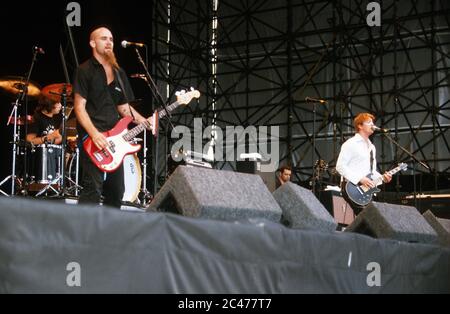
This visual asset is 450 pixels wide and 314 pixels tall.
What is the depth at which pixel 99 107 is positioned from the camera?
531 cm

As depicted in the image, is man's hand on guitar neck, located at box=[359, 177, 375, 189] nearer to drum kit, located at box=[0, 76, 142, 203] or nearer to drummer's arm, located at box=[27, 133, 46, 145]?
drum kit, located at box=[0, 76, 142, 203]

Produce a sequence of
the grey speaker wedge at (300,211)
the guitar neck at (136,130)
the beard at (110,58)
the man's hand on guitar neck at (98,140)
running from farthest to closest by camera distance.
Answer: the guitar neck at (136,130) < the beard at (110,58) < the man's hand on guitar neck at (98,140) < the grey speaker wedge at (300,211)

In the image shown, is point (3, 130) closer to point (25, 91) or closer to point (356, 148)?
point (25, 91)

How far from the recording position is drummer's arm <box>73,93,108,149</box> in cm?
506

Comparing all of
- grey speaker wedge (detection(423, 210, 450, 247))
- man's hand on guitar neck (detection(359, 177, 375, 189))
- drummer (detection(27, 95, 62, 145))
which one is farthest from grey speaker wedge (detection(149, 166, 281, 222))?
drummer (detection(27, 95, 62, 145))

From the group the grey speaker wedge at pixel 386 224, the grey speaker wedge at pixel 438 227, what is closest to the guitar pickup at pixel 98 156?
the grey speaker wedge at pixel 386 224

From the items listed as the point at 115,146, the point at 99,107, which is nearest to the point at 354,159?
the point at 115,146

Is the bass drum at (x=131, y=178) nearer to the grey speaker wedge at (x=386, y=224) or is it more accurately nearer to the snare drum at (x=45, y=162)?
the snare drum at (x=45, y=162)

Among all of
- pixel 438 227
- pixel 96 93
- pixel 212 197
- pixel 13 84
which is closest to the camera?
pixel 212 197

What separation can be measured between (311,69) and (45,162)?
9.19 meters

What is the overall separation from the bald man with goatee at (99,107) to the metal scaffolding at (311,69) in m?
9.96

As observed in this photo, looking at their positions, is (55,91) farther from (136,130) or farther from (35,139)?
(136,130)

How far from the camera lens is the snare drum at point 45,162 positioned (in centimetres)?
977

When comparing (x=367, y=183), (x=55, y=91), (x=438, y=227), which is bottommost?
(x=438, y=227)
